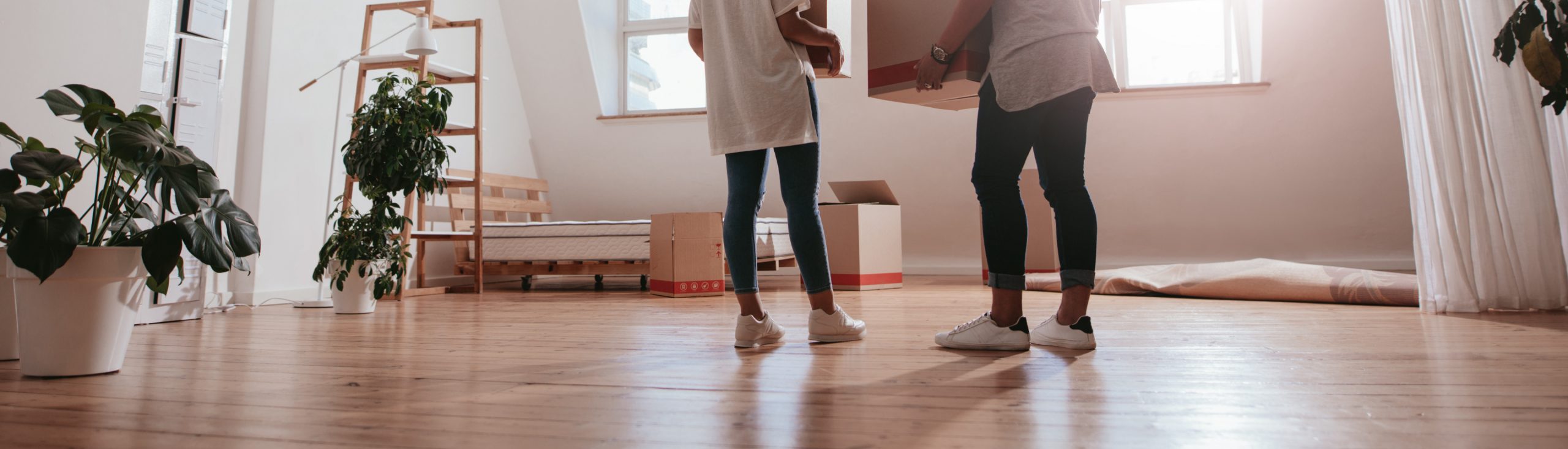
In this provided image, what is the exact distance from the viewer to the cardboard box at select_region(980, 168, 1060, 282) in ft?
13.1

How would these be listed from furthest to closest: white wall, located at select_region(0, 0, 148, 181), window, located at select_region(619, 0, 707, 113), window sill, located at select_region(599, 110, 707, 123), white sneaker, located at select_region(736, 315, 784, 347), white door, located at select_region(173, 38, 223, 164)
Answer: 1. window, located at select_region(619, 0, 707, 113)
2. window sill, located at select_region(599, 110, 707, 123)
3. white door, located at select_region(173, 38, 223, 164)
4. white wall, located at select_region(0, 0, 148, 181)
5. white sneaker, located at select_region(736, 315, 784, 347)

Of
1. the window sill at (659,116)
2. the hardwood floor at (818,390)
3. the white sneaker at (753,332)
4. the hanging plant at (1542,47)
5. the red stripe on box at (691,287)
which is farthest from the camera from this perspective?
the window sill at (659,116)

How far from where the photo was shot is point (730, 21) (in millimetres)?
1613

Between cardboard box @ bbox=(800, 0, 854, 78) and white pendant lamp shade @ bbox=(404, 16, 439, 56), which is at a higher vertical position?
white pendant lamp shade @ bbox=(404, 16, 439, 56)

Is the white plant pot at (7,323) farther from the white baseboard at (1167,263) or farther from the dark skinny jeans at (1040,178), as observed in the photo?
the white baseboard at (1167,263)

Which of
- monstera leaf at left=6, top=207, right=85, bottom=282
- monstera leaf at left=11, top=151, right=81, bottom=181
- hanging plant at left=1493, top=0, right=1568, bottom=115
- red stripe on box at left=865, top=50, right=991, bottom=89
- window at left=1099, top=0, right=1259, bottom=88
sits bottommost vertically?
monstera leaf at left=6, top=207, right=85, bottom=282

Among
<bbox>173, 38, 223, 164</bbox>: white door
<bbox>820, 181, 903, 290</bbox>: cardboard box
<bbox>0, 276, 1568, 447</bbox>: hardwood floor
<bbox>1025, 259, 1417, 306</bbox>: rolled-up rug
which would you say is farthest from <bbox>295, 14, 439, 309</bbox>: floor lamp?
<bbox>1025, 259, 1417, 306</bbox>: rolled-up rug

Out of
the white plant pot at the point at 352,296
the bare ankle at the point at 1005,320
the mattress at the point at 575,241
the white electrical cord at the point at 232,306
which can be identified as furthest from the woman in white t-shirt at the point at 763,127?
the mattress at the point at 575,241

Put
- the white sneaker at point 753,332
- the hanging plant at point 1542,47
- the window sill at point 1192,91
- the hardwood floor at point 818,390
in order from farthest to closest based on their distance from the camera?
the window sill at point 1192,91
the white sneaker at point 753,332
the hanging plant at point 1542,47
the hardwood floor at point 818,390

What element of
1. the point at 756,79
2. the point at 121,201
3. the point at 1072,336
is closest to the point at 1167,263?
the point at 1072,336

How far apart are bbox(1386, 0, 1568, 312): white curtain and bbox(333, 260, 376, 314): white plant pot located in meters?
3.17

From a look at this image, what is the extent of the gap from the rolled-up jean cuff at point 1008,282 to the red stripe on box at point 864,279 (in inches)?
84.7

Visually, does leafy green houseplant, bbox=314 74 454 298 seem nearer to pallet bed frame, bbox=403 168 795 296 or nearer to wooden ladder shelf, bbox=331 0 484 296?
wooden ladder shelf, bbox=331 0 484 296

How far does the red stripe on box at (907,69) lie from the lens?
5.02 ft
